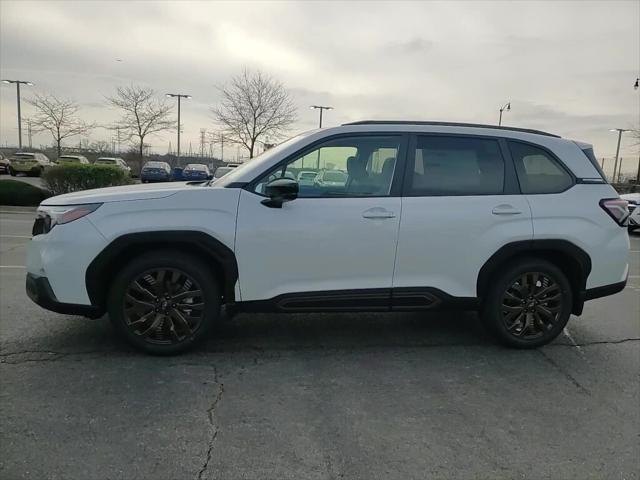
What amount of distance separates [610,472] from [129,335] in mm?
3251

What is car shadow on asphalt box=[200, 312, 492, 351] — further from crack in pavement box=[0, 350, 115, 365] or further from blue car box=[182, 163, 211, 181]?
blue car box=[182, 163, 211, 181]

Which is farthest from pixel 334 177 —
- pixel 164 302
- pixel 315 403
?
pixel 315 403

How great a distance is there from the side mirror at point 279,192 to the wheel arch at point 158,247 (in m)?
0.48

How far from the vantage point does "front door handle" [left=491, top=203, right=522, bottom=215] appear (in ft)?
13.6

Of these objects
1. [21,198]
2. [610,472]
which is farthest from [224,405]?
[21,198]

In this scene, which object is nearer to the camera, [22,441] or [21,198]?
[22,441]

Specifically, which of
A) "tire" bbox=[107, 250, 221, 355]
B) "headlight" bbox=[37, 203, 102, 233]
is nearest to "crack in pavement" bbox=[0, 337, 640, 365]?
"tire" bbox=[107, 250, 221, 355]

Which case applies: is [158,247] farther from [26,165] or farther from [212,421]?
[26,165]

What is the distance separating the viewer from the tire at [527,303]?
425 cm

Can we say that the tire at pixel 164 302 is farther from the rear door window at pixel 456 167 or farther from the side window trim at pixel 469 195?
the rear door window at pixel 456 167

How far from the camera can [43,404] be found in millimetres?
3160

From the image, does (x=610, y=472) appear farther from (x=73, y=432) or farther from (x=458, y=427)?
(x=73, y=432)

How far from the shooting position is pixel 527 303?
431 centimetres

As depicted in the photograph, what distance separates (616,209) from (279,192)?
9.58ft
